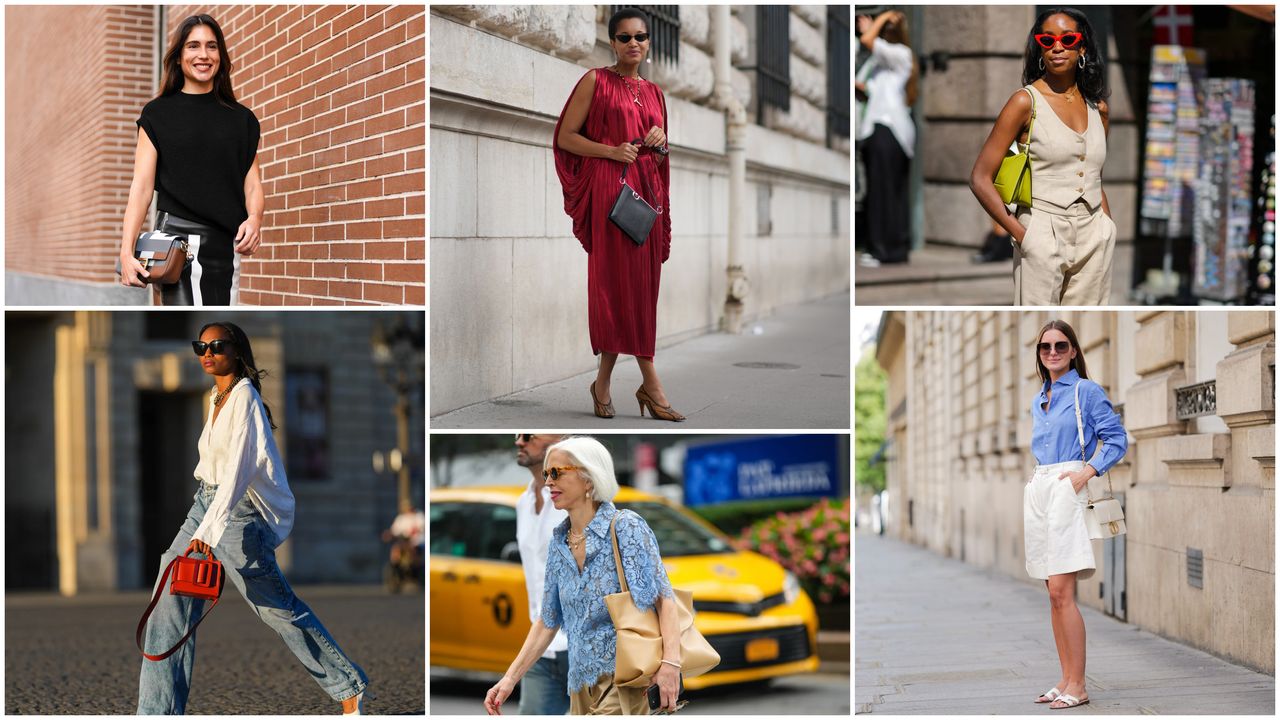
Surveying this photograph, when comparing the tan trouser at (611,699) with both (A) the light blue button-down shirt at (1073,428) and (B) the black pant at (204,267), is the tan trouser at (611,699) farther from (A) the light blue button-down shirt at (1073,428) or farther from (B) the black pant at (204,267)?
(B) the black pant at (204,267)

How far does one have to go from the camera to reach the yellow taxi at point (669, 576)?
7383 mm

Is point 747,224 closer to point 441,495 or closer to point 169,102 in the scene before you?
point 441,495

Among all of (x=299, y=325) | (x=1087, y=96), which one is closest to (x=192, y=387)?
(x=299, y=325)

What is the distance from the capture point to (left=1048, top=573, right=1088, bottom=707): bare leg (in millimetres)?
5328

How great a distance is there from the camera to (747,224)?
11.8 meters

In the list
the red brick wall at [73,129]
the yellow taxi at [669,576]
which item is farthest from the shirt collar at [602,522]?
the red brick wall at [73,129]

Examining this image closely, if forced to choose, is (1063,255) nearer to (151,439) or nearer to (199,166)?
(199,166)

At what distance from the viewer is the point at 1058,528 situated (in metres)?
5.35

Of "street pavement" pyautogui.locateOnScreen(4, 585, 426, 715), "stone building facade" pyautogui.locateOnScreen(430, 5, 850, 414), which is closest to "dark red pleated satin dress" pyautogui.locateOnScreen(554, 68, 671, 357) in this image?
"stone building facade" pyautogui.locateOnScreen(430, 5, 850, 414)

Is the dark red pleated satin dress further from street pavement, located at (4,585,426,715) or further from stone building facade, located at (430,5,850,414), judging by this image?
street pavement, located at (4,585,426,715)

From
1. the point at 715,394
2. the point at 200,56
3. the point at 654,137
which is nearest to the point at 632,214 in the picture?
the point at 654,137

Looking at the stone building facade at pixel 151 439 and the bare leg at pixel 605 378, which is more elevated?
the bare leg at pixel 605 378

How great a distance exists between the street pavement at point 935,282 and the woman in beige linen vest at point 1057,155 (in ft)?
13.0

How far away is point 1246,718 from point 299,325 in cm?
2153
